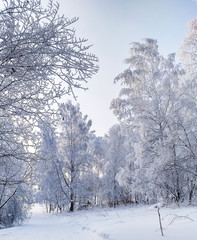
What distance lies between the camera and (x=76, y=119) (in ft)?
64.6

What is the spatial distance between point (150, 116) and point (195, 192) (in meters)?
4.29

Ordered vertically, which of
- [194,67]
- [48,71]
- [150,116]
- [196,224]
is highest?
[194,67]

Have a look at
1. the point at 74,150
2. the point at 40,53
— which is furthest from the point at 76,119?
the point at 40,53

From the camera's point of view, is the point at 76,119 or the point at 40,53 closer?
the point at 40,53

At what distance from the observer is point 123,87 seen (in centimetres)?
1322

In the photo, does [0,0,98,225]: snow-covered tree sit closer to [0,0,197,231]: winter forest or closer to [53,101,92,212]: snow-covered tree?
[0,0,197,231]: winter forest

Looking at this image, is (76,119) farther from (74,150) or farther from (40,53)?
(40,53)

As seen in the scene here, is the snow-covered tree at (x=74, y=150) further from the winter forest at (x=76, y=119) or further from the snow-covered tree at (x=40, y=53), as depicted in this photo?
the snow-covered tree at (x=40, y=53)

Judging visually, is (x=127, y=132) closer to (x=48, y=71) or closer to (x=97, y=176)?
(x=48, y=71)

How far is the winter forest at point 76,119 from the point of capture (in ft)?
8.59

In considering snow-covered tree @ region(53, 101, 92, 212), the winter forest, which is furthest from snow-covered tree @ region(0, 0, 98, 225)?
snow-covered tree @ region(53, 101, 92, 212)

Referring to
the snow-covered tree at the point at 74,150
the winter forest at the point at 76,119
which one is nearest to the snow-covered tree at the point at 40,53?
the winter forest at the point at 76,119

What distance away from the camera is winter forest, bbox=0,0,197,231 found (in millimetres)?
2617

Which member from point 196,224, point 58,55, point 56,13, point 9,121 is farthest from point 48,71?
point 196,224
